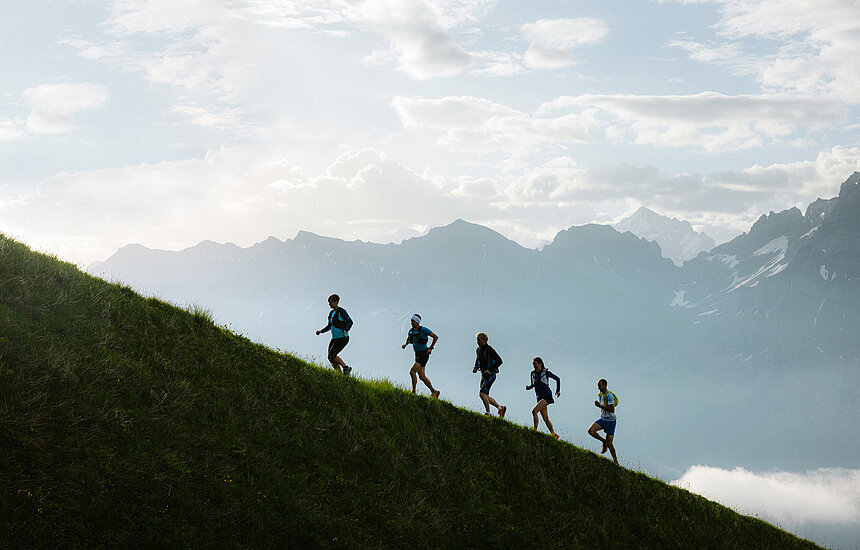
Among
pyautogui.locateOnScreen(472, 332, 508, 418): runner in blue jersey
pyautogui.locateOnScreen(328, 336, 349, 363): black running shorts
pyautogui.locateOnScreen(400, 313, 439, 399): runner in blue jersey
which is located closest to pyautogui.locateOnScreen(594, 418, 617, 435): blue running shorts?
pyautogui.locateOnScreen(472, 332, 508, 418): runner in blue jersey

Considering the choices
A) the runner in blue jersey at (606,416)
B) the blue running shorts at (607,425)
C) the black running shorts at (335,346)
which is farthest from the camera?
the blue running shorts at (607,425)

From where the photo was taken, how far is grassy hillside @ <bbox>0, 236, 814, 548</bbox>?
9203 millimetres

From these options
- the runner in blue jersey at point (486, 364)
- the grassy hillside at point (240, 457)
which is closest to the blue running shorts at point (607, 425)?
the grassy hillside at point (240, 457)

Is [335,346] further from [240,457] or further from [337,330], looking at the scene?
[240,457]

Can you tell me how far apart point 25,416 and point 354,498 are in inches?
239

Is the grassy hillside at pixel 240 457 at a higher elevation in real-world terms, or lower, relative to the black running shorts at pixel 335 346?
lower

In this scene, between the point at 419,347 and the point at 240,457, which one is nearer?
the point at 240,457

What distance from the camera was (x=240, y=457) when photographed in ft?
37.3

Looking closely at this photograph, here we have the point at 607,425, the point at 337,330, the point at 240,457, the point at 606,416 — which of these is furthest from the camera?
the point at 607,425

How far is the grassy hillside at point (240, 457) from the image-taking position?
362 inches

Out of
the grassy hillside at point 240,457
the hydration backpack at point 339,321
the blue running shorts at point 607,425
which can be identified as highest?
the hydration backpack at point 339,321

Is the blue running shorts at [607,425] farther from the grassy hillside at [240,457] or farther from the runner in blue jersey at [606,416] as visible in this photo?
the grassy hillside at [240,457]

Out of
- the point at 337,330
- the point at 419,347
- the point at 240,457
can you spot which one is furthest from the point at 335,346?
the point at 240,457

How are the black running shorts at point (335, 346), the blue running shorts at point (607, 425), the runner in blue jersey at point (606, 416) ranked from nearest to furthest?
the black running shorts at point (335, 346) → the runner in blue jersey at point (606, 416) → the blue running shorts at point (607, 425)
